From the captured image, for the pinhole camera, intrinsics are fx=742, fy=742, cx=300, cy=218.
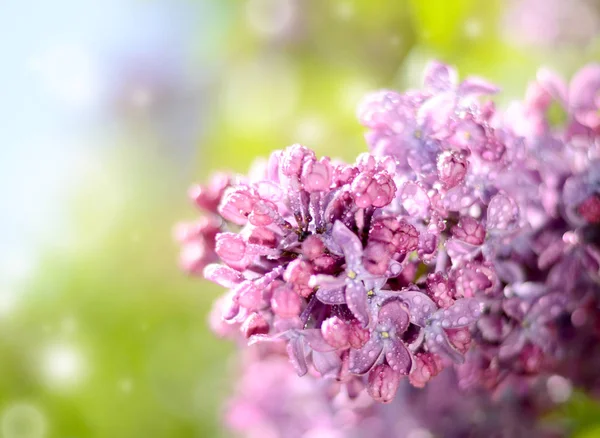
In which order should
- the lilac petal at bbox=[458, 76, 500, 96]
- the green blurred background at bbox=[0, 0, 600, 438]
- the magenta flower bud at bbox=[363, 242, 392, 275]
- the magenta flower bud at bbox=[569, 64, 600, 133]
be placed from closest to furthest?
the magenta flower bud at bbox=[363, 242, 392, 275]
the lilac petal at bbox=[458, 76, 500, 96]
the magenta flower bud at bbox=[569, 64, 600, 133]
the green blurred background at bbox=[0, 0, 600, 438]

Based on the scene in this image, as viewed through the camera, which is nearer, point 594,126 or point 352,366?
point 352,366

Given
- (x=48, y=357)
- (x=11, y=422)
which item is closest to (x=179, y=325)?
(x=48, y=357)

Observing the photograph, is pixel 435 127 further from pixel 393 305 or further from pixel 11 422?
pixel 11 422

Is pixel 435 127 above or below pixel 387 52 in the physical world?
below

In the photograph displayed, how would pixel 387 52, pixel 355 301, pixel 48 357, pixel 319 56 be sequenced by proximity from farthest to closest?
pixel 48 357 → pixel 319 56 → pixel 387 52 → pixel 355 301

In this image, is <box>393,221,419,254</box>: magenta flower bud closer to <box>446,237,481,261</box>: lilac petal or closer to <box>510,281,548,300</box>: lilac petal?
<box>446,237,481,261</box>: lilac petal

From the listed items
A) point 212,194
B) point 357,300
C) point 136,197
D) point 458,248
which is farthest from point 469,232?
point 136,197

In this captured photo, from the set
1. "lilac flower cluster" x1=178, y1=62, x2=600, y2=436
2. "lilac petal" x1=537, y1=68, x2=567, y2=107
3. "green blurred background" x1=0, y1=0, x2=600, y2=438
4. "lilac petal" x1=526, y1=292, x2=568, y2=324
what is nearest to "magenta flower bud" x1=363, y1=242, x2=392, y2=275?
"lilac flower cluster" x1=178, y1=62, x2=600, y2=436

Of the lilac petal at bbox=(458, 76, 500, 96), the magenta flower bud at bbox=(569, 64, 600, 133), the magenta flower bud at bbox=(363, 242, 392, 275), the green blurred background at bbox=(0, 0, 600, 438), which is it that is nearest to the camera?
the magenta flower bud at bbox=(363, 242, 392, 275)
